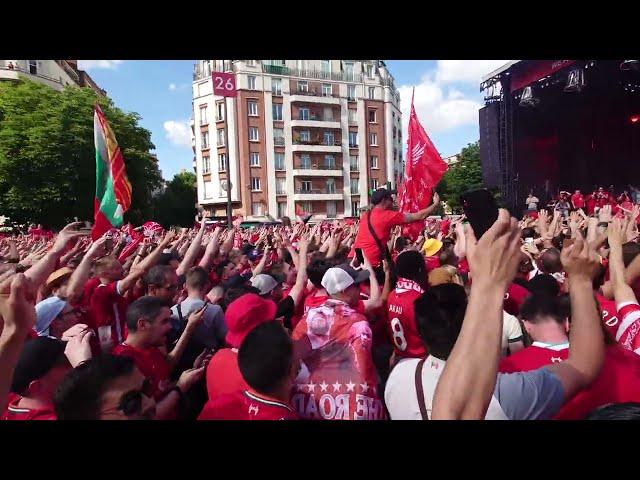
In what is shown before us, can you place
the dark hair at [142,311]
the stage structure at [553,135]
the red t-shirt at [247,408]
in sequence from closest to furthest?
1. the red t-shirt at [247,408]
2. the dark hair at [142,311]
3. the stage structure at [553,135]

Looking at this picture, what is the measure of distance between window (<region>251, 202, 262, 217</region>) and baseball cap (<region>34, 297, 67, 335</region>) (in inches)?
1712

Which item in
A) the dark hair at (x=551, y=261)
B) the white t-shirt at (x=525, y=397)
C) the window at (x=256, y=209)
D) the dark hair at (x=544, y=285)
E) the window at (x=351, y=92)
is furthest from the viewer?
the window at (x=351, y=92)

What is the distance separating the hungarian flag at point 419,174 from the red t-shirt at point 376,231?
2.61 m

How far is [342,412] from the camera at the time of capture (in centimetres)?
258

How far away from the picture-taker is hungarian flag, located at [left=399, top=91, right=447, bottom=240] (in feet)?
27.6

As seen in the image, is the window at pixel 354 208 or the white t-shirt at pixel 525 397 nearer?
the white t-shirt at pixel 525 397

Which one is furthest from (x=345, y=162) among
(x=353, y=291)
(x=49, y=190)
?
(x=353, y=291)

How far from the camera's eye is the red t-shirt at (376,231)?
5.61m

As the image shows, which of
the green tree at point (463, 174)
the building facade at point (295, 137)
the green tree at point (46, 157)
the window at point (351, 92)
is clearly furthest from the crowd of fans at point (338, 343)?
the window at point (351, 92)

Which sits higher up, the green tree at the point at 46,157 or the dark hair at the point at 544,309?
the green tree at the point at 46,157

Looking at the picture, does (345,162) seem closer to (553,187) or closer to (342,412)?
(553,187)

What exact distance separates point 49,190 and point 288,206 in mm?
24661

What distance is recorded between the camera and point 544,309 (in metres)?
2.53

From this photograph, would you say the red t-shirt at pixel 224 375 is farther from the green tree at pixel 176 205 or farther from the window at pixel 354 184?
the window at pixel 354 184
